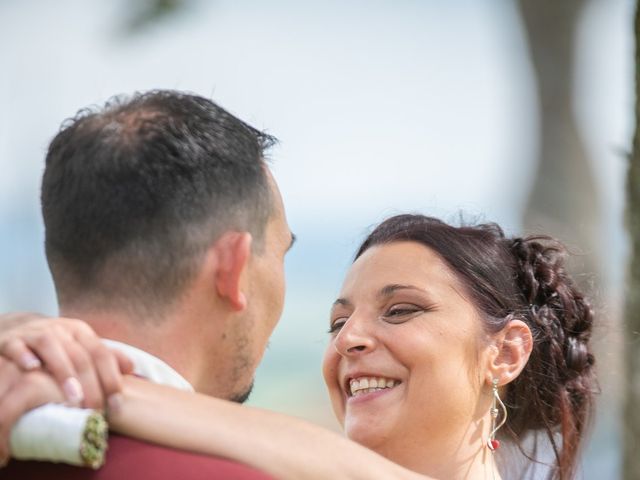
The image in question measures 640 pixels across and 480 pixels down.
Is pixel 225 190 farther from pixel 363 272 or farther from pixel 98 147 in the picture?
pixel 363 272

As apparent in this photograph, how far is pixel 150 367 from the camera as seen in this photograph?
3260mm

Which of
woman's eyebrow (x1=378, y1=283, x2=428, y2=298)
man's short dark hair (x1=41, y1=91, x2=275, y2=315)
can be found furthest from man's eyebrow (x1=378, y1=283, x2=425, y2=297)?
man's short dark hair (x1=41, y1=91, x2=275, y2=315)

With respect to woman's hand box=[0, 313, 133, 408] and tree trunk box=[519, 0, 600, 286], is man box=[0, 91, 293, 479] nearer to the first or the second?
woman's hand box=[0, 313, 133, 408]

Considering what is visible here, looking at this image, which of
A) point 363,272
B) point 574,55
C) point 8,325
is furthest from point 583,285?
point 574,55

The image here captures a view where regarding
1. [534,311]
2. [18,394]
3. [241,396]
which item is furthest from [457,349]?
[18,394]

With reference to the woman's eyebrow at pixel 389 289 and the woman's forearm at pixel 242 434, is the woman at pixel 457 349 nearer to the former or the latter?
the woman's eyebrow at pixel 389 289

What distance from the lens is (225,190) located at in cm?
347

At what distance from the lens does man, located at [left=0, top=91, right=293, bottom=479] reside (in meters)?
3.31

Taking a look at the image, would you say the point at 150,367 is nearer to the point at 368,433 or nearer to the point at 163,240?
the point at 163,240

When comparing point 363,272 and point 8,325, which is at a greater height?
point 363,272

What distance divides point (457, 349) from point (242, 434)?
2194 millimetres

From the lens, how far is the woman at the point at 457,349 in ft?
16.9

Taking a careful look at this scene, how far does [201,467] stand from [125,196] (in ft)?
2.36

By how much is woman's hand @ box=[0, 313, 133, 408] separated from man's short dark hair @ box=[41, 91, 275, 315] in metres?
0.20
